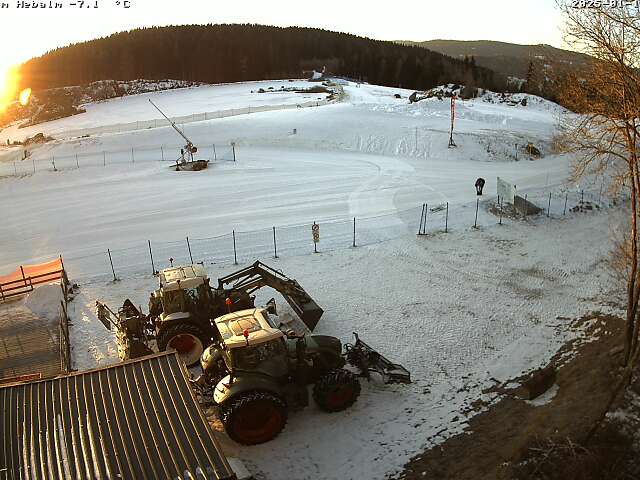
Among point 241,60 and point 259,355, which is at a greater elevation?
point 241,60

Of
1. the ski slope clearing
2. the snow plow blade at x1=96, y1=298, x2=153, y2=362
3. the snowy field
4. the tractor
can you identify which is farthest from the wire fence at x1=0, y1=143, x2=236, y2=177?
the snow plow blade at x1=96, y1=298, x2=153, y2=362

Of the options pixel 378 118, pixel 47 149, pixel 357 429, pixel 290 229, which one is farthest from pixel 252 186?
pixel 47 149

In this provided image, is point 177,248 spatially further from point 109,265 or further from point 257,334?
point 257,334

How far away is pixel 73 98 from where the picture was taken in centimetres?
9256

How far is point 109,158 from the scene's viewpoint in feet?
147

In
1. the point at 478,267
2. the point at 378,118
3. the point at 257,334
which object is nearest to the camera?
the point at 257,334

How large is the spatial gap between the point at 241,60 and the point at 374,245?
335 ft

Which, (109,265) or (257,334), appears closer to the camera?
(257,334)

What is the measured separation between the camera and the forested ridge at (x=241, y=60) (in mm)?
106500

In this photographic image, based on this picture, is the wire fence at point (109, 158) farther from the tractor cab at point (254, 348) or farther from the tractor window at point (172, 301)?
the tractor cab at point (254, 348)

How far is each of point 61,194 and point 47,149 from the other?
18.7 m

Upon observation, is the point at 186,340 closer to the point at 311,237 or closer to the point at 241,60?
the point at 311,237

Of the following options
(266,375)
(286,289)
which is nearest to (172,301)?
(286,289)

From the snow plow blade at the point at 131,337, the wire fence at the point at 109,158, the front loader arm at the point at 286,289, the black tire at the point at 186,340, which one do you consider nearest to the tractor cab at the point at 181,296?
the black tire at the point at 186,340
